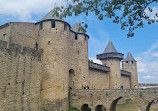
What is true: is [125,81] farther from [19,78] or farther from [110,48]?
[19,78]

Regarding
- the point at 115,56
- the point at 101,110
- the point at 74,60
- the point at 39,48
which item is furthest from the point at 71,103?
the point at 115,56

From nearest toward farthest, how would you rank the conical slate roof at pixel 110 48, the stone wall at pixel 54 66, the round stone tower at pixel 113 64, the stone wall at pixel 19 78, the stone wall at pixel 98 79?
the stone wall at pixel 19 78 < the stone wall at pixel 54 66 < the stone wall at pixel 98 79 < the round stone tower at pixel 113 64 < the conical slate roof at pixel 110 48

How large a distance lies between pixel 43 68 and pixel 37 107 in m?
4.21

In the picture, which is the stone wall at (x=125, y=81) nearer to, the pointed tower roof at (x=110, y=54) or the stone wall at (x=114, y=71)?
the stone wall at (x=114, y=71)

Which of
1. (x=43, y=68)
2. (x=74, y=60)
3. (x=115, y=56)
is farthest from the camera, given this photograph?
(x=115, y=56)

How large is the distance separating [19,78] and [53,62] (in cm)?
437

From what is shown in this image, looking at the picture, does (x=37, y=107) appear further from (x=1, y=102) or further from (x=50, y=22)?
(x=50, y=22)

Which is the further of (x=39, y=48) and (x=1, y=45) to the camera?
(x=39, y=48)

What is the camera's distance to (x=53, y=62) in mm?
18516

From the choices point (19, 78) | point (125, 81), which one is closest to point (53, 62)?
point (19, 78)

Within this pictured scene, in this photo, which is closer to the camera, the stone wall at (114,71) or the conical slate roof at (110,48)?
the stone wall at (114,71)

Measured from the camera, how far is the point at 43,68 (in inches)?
720

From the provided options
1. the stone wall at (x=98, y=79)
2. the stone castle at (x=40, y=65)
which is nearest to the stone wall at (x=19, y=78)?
the stone castle at (x=40, y=65)

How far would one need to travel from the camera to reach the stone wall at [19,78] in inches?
554
